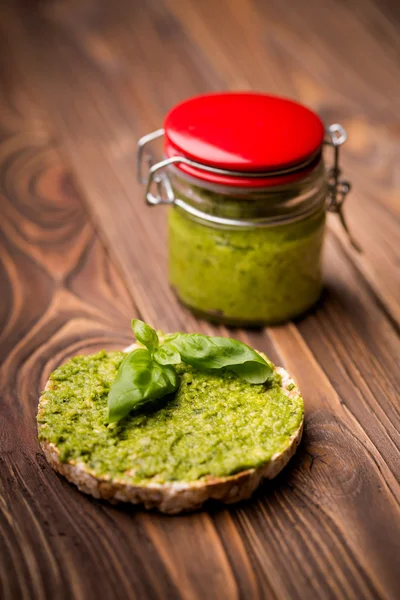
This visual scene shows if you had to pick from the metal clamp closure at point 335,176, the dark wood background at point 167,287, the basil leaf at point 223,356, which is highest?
the metal clamp closure at point 335,176

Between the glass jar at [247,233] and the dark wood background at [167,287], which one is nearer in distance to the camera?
the dark wood background at [167,287]

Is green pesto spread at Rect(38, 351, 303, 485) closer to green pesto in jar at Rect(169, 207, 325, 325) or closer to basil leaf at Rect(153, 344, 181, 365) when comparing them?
basil leaf at Rect(153, 344, 181, 365)

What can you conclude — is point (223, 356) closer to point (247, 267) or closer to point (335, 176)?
point (247, 267)

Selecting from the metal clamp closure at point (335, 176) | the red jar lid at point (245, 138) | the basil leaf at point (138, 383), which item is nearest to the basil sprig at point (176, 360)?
the basil leaf at point (138, 383)

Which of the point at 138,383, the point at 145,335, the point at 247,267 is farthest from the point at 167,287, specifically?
the point at 138,383

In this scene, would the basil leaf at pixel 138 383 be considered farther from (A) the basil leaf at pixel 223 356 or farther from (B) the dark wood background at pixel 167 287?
(B) the dark wood background at pixel 167 287

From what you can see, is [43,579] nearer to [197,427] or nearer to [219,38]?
[197,427]

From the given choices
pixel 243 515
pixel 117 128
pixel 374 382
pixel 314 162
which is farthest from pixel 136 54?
pixel 243 515
